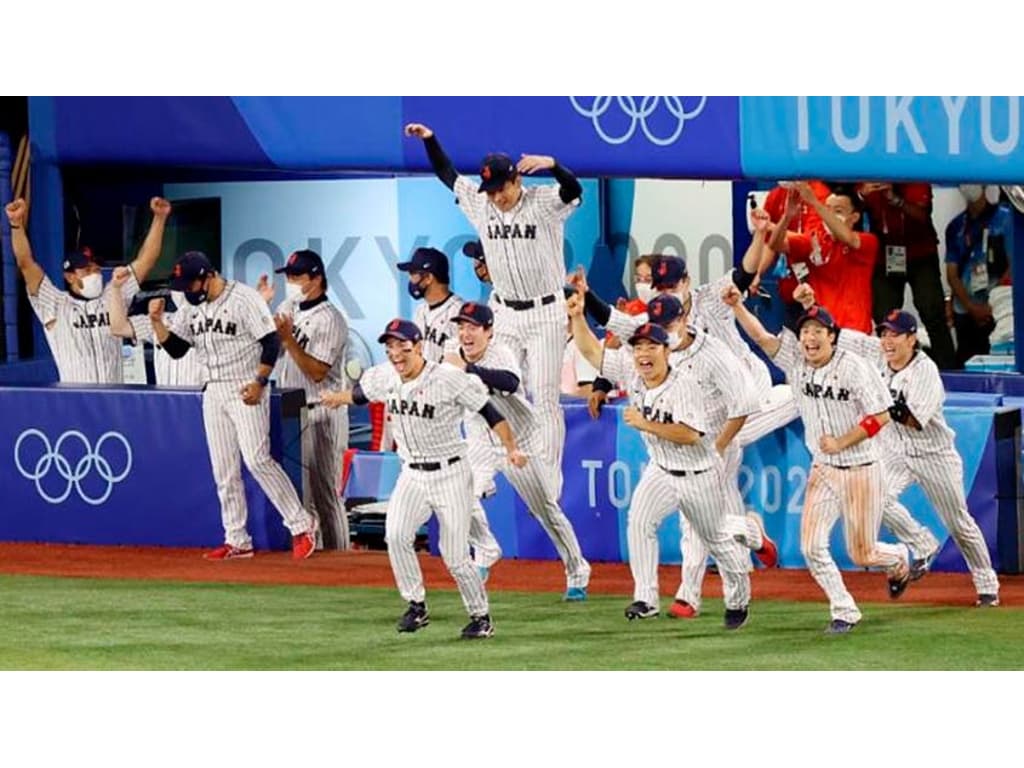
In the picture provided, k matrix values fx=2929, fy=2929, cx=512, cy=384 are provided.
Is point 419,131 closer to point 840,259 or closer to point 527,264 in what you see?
point 527,264

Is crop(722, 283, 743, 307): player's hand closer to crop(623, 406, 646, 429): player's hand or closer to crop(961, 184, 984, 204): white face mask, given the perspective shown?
crop(623, 406, 646, 429): player's hand

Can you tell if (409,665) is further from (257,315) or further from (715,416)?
(257,315)

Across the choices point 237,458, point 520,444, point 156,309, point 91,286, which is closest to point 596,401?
point 520,444

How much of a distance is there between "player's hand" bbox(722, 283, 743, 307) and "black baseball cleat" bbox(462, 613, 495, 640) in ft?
6.71

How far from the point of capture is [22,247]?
17.6 metres

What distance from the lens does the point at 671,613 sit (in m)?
14.7

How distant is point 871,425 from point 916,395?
2.79 ft

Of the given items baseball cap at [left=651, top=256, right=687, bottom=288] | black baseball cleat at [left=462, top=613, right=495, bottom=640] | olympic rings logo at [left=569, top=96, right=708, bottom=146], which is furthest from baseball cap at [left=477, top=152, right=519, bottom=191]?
black baseball cleat at [left=462, top=613, right=495, bottom=640]

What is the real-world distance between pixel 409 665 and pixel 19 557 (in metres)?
3.89

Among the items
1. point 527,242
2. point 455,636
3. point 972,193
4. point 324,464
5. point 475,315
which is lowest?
point 455,636

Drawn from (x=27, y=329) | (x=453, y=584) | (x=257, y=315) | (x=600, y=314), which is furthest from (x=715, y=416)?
(x=27, y=329)

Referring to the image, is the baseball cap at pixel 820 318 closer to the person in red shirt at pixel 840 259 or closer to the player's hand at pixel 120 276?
the person in red shirt at pixel 840 259

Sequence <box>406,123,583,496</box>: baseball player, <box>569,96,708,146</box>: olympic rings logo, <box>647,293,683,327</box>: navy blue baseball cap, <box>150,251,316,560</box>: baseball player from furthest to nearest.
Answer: <box>150,251,316,560</box>: baseball player
<box>569,96,708,146</box>: olympic rings logo
<box>406,123,583,496</box>: baseball player
<box>647,293,683,327</box>: navy blue baseball cap

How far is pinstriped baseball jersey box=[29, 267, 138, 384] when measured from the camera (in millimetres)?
17734
